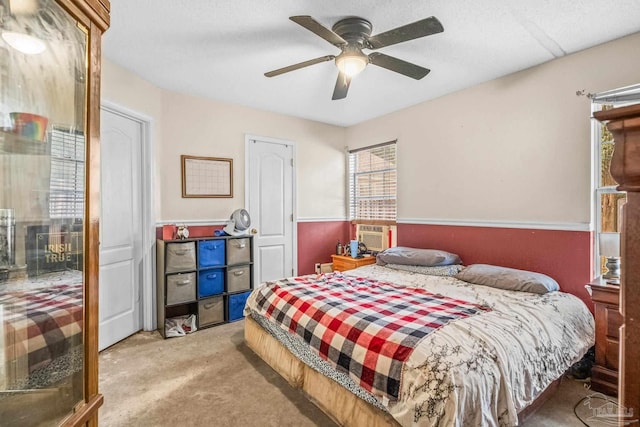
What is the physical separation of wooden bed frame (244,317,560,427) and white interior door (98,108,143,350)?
1.47 meters

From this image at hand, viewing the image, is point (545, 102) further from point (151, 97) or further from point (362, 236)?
point (151, 97)

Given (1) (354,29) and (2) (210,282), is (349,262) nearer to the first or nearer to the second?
(2) (210,282)

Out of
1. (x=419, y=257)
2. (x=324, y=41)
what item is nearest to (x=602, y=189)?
(x=419, y=257)

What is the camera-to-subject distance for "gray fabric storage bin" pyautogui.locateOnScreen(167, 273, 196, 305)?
130 inches

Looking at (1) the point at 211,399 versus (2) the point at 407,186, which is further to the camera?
(2) the point at 407,186

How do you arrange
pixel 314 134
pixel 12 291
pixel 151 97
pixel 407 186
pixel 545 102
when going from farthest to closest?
pixel 314 134
pixel 407 186
pixel 151 97
pixel 545 102
pixel 12 291

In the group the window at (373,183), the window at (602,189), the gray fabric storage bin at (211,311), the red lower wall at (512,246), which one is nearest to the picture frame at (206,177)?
the red lower wall at (512,246)

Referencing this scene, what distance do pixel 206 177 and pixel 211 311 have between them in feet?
5.11

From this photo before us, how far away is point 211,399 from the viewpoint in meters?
2.21

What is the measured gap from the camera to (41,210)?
80 centimetres

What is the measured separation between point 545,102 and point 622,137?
307cm

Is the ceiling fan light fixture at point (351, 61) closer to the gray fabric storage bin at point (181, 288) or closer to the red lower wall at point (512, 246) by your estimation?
the red lower wall at point (512, 246)

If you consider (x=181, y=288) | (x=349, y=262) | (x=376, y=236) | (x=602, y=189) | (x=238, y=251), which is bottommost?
(x=181, y=288)

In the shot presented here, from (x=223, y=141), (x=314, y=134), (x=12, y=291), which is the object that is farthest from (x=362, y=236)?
(x=12, y=291)
